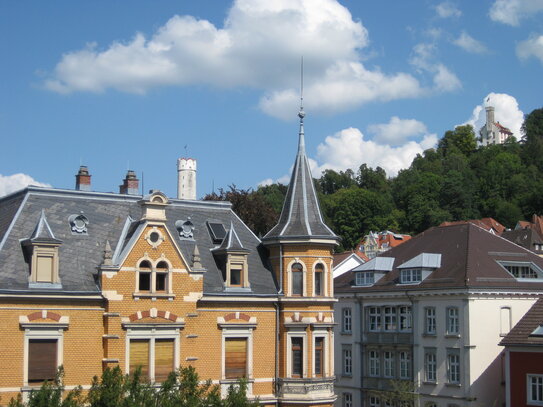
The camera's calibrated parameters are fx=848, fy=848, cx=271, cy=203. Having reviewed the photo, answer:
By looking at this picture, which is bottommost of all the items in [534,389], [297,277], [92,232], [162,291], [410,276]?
[534,389]

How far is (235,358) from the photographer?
3628 centimetres

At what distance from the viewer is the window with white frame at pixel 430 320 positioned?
51.8 m

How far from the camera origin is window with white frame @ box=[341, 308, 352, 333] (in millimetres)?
58453

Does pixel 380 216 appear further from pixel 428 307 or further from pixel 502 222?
pixel 428 307

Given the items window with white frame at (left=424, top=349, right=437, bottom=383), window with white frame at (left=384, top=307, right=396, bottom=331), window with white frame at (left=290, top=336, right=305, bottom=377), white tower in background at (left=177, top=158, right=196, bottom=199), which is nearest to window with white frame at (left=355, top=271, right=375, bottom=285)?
window with white frame at (left=384, top=307, right=396, bottom=331)

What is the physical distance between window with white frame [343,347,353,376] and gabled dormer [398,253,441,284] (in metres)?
6.85

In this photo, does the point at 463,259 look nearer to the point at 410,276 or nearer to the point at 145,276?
the point at 410,276

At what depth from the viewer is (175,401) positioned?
2620 centimetres

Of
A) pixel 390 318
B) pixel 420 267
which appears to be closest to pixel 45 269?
pixel 420 267

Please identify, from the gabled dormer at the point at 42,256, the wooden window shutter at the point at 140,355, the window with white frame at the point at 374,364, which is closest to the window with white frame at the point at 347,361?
the window with white frame at the point at 374,364

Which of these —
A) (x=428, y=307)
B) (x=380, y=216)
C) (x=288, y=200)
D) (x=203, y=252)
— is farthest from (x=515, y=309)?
(x=380, y=216)

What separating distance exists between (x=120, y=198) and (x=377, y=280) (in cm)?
2498

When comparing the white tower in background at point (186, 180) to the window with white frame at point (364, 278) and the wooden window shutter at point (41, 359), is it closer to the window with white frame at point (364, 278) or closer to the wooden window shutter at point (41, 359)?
the wooden window shutter at point (41, 359)

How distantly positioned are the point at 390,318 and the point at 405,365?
326cm
